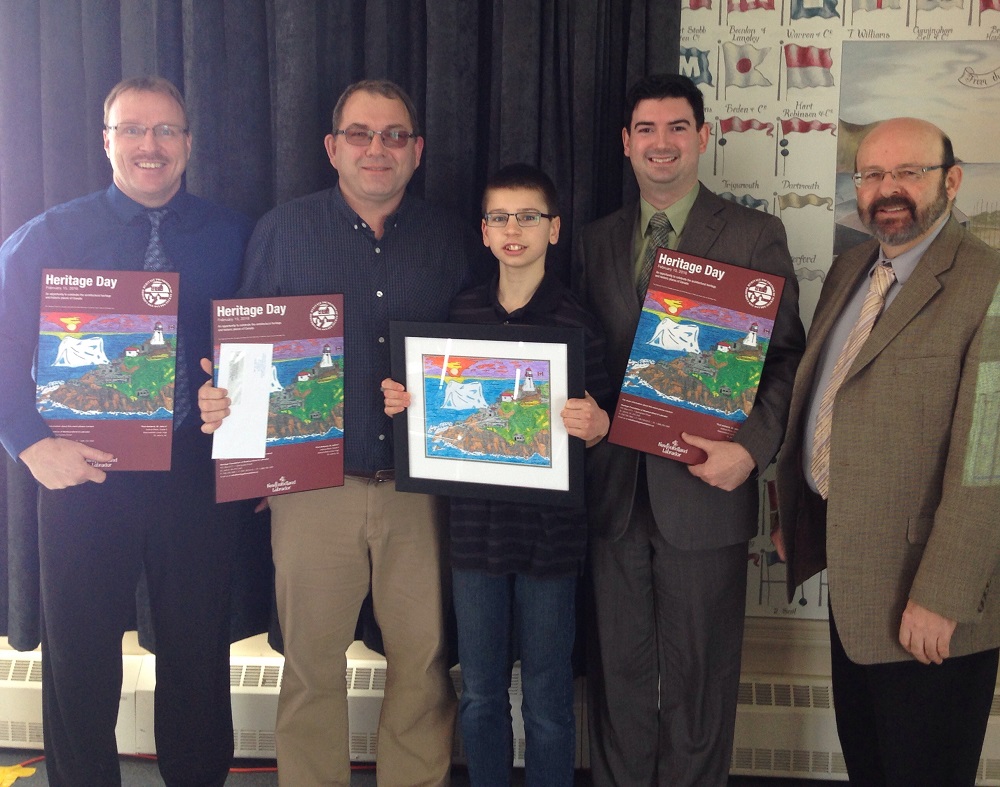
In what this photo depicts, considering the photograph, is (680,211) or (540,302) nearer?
(540,302)

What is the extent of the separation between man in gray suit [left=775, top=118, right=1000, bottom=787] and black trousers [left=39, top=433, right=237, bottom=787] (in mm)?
1578

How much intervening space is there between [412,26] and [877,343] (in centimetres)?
169

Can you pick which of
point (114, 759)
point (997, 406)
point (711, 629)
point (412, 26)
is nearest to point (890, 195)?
point (997, 406)

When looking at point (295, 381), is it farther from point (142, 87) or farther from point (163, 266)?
point (142, 87)

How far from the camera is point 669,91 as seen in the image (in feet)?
6.78

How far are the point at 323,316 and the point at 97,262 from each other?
60cm

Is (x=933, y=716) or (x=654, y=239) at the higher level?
(x=654, y=239)

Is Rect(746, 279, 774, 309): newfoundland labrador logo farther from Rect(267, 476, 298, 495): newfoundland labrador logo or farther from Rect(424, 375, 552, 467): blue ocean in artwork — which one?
Rect(267, 476, 298, 495): newfoundland labrador logo

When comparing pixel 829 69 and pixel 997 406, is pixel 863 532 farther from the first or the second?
pixel 829 69

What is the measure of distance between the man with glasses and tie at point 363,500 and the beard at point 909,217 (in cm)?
105

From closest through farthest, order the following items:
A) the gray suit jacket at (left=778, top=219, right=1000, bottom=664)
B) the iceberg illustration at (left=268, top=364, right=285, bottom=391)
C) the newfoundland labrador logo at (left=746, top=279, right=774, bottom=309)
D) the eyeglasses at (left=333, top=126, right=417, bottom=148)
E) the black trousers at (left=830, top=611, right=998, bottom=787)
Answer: the gray suit jacket at (left=778, top=219, right=1000, bottom=664), the black trousers at (left=830, top=611, right=998, bottom=787), the newfoundland labrador logo at (left=746, top=279, right=774, bottom=309), the iceberg illustration at (left=268, top=364, right=285, bottom=391), the eyeglasses at (left=333, top=126, right=417, bottom=148)

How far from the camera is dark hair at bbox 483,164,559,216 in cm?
193

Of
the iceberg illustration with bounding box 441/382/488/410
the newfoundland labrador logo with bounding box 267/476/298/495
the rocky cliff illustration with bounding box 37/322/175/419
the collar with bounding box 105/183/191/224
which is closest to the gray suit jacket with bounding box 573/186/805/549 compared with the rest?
the iceberg illustration with bounding box 441/382/488/410

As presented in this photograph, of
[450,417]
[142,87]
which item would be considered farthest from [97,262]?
[450,417]
